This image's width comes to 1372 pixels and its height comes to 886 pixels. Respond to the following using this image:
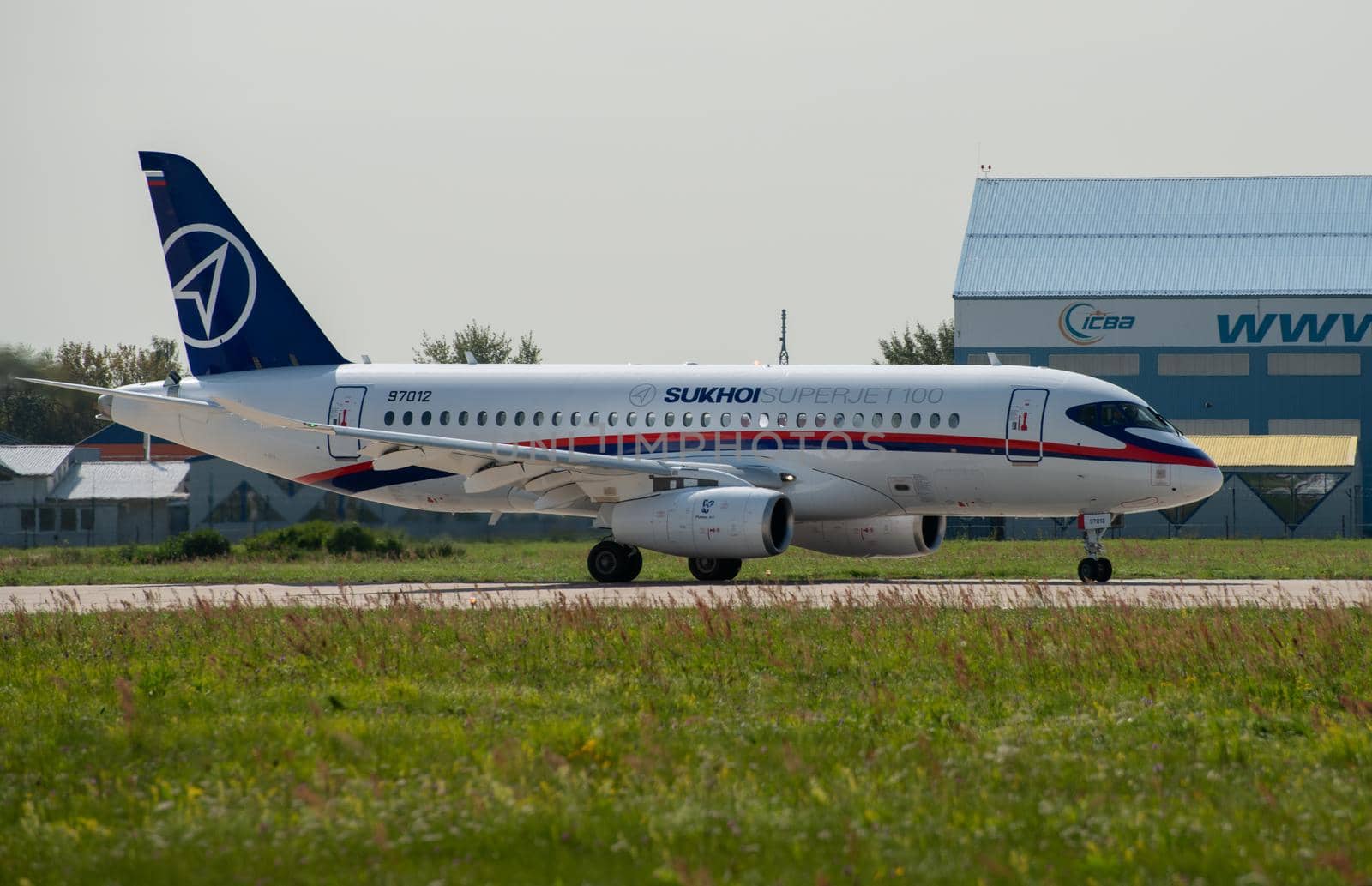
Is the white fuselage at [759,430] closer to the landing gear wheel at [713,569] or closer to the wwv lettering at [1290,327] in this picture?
the landing gear wheel at [713,569]

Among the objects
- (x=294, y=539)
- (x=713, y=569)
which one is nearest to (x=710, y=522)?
(x=713, y=569)

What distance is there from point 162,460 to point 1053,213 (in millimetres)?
35693

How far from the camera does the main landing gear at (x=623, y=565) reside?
91.1 ft

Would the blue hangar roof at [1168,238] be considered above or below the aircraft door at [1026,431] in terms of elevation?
above

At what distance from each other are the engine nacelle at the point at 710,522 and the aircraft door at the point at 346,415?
5939mm

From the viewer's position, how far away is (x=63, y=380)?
6469 cm

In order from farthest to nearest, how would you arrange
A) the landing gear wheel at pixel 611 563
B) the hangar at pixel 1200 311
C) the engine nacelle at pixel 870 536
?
the hangar at pixel 1200 311
the engine nacelle at pixel 870 536
the landing gear wheel at pixel 611 563

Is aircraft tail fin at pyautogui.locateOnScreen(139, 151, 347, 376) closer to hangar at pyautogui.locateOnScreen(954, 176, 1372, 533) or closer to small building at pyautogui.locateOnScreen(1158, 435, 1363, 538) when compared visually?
small building at pyautogui.locateOnScreen(1158, 435, 1363, 538)

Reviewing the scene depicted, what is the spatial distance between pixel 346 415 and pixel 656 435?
5.89 metres

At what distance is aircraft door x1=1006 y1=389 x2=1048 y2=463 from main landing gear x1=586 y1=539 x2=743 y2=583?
4859mm

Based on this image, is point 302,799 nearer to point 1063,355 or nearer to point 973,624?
point 973,624

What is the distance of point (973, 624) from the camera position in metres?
17.0

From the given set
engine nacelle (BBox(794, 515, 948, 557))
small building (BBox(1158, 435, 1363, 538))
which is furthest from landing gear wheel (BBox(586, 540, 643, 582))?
small building (BBox(1158, 435, 1363, 538))

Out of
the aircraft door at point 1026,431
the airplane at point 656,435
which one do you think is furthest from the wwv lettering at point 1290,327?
the aircraft door at point 1026,431
